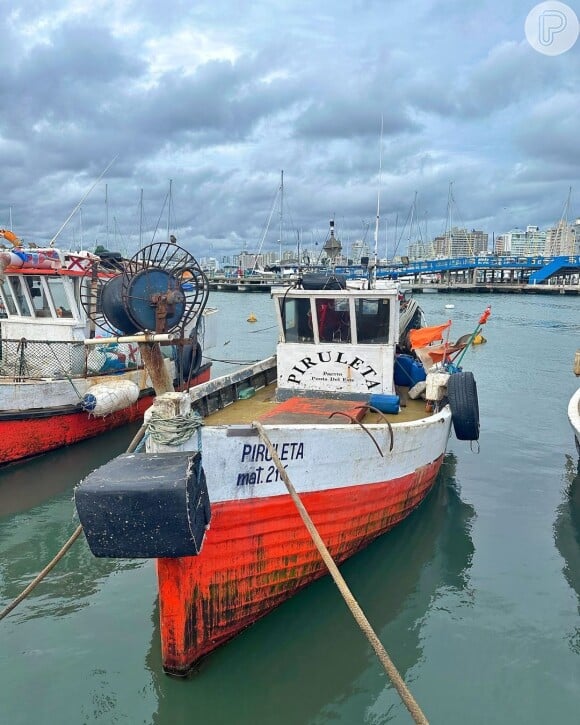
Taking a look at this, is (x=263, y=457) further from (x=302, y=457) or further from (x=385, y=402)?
(x=385, y=402)

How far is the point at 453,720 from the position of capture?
4.98m

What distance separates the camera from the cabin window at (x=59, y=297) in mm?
12766

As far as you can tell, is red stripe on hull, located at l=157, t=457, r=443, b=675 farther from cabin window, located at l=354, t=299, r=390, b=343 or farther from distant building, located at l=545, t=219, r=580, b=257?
distant building, located at l=545, t=219, r=580, b=257

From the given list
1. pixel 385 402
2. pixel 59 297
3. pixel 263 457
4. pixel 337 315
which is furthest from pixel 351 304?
pixel 59 297

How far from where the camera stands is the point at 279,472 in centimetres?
521

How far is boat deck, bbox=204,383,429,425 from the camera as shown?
7.03 metres

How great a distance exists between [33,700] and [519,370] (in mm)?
22306

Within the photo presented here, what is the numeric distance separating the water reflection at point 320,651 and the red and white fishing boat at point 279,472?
Result: 0.20 meters

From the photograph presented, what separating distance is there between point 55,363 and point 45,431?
4.93 ft

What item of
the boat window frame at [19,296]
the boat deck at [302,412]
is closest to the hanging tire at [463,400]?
the boat deck at [302,412]

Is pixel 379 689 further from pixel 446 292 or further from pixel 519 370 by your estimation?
pixel 446 292

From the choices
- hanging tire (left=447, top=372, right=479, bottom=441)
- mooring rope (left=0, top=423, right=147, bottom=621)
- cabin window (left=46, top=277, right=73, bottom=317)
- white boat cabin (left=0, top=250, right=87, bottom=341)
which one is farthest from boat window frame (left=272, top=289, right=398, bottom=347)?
cabin window (left=46, top=277, right=73, bottom=317)

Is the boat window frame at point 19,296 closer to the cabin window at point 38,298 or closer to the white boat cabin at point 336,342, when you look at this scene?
the cabin window at point 38,298

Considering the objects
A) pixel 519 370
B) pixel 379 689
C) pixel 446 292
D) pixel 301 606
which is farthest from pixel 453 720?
pixel 446 292
